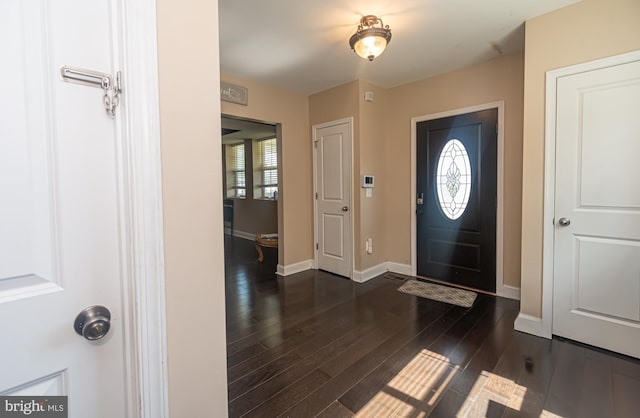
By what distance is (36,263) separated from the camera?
681 millimetres

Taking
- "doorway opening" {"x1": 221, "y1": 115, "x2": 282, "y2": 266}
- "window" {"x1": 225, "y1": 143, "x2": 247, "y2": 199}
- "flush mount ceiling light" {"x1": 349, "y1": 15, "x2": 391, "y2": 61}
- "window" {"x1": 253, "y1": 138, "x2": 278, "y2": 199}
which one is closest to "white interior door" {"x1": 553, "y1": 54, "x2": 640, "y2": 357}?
"flush mount ceiling light" {"x1": 349, "y1": 15, "x2": 391, "y2": 61}

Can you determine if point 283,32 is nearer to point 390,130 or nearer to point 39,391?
point 390,130

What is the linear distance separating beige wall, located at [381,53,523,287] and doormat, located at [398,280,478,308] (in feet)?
1.41

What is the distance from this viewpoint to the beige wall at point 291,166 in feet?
12.8

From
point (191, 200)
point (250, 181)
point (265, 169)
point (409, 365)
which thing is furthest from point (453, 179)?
point (250, 181)

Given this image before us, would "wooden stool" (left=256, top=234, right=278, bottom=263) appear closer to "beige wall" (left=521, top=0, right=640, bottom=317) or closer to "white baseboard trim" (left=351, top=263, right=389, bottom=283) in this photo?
"white baseboard trim" (left=351, top=263, right=389, bottom=283)

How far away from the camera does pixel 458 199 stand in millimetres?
3502

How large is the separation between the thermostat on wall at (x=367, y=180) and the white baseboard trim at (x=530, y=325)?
2.10 m

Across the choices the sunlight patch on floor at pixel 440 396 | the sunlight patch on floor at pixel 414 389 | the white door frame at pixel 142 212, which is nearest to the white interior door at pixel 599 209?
the sunlight patch on floor at pixel 440 396

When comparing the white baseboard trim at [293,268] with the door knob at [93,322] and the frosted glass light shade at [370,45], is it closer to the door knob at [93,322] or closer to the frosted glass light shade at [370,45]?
the frosted glass light shade at [370,45]

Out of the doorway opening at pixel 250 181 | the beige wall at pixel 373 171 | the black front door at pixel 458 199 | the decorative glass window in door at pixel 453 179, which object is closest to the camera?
the black front door at pixel 458 199

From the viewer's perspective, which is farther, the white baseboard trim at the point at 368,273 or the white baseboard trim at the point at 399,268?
the white baseboard trim at the point at 399,268

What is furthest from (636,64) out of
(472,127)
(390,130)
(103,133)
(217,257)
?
(103,133)

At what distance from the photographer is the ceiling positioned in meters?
2.23
